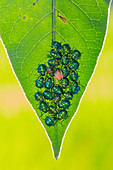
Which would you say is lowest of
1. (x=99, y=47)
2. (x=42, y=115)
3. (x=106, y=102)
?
(x=106, y=102)

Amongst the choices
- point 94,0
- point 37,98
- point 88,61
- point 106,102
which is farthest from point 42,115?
point 106,102

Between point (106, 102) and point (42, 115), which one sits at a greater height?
point (42, 115)

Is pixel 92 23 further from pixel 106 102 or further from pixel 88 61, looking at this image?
pixel 106 102

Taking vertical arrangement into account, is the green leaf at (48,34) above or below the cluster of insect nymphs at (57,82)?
above

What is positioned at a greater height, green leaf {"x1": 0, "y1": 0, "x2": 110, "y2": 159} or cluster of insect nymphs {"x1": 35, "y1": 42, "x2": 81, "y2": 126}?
green leaf {"x1": 0, "y1": 0, "x2": 110, "y2": 159}
